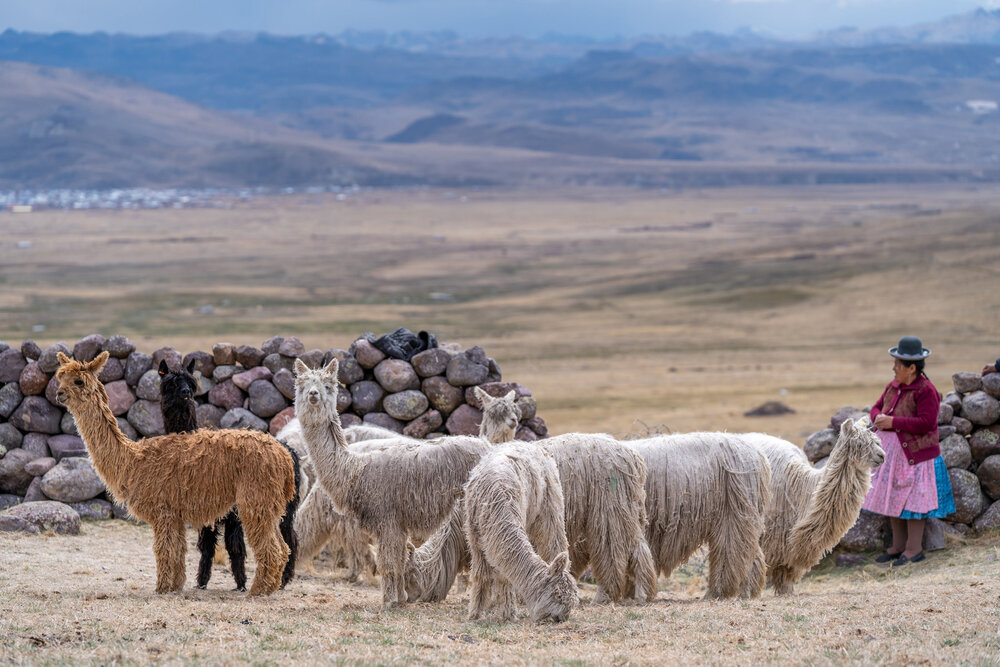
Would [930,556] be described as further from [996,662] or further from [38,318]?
[38,318]

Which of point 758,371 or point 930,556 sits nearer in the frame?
point 930,556

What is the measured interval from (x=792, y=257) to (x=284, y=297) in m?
30.6

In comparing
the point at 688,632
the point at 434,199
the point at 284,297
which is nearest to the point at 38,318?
the point at 284,297

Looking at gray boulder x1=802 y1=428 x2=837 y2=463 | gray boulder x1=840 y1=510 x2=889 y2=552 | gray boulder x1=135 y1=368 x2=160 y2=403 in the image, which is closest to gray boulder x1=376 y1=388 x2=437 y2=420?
gray boulder x1=135 y1=368 x2=160 y2=403

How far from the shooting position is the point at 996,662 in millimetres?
6379

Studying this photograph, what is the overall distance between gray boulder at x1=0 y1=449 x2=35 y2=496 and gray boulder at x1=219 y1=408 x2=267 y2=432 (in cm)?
226

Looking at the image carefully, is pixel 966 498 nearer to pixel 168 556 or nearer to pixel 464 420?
pixel 464 420

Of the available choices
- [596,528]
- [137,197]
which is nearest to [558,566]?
[596,528]

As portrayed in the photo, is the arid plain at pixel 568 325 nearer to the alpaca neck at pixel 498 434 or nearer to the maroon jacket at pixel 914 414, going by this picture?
the maroon jacket at pixel 914 414

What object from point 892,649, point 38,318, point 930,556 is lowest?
point 38,318

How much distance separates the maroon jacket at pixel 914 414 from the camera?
1052 centimetres

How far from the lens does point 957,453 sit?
39.5ft

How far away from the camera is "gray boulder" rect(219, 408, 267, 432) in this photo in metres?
13.3

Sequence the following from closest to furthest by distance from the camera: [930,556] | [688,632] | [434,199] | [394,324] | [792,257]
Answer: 1. [688,632]
2. [930,556]
3. [394,324]
4. [792,257]
5. [434,199]
